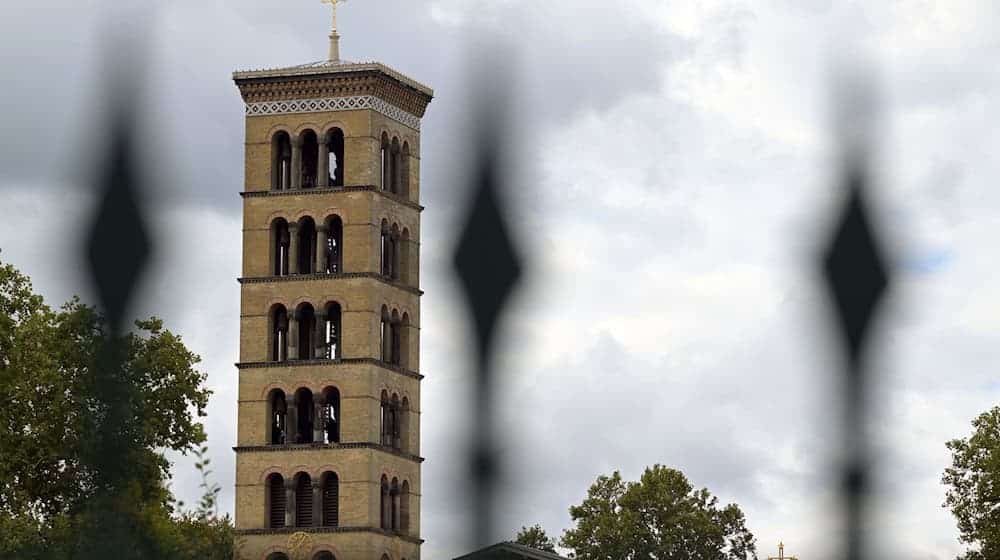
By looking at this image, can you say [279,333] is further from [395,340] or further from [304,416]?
[395,340]

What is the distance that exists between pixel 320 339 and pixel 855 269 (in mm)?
73378

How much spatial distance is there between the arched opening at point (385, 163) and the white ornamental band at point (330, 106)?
0.88m

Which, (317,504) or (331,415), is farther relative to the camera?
(331,415)

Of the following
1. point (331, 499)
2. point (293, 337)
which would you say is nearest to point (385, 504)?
point (331, 499)

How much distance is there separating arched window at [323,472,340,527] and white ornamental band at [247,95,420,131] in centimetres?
1213

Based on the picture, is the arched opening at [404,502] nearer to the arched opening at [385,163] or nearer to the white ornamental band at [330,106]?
the arched opening at [385,163]

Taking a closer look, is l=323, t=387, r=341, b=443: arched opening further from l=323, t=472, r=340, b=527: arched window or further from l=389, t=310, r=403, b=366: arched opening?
l=389, t=310, r=403, b=366: arched opening

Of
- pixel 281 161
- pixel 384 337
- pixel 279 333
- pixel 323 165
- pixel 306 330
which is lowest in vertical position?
pixel 384 337

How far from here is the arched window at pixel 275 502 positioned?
78875 mm

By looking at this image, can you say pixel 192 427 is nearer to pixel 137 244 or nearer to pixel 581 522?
pixel 581 522

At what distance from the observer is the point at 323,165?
8031 cm

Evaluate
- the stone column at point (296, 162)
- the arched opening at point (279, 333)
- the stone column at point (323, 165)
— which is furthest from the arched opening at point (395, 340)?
the stone column at point (296, 162)

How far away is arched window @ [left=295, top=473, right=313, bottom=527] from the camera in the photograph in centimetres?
7844

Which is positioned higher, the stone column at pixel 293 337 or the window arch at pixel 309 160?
the window arch at pixel 309 160
